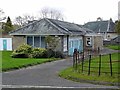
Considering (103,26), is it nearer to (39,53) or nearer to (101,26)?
(101,26)

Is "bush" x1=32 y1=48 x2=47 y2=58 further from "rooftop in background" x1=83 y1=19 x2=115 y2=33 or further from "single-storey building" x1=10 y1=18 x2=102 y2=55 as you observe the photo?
"rooftop in background" x1=83 y1=19 x2=115 y2=33

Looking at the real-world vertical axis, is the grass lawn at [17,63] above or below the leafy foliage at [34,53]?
below

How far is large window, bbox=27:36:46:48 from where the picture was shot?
109ft

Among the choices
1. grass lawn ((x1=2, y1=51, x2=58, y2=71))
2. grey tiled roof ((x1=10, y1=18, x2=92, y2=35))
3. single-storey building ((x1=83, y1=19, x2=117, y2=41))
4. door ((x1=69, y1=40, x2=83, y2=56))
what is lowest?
grass lawn ((x1=2, y1=51, x2=58, y2=71))

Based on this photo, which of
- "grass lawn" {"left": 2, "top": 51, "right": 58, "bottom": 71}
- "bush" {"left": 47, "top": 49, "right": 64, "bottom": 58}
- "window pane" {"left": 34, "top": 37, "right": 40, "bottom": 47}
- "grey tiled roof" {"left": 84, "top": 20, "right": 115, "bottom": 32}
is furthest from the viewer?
"grey tiled roof" {"left": 84, "top": 20, "right": 115, "bottom": 32}

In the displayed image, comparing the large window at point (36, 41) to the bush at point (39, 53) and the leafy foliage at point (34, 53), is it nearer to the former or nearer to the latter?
the leafy foliage at point (34, 53)

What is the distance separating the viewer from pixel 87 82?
43.8 ft

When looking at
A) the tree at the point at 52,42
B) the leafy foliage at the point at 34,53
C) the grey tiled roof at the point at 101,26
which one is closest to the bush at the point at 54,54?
the leafy foliage at the point at 34,53

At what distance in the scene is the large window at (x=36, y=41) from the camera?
33188 mm

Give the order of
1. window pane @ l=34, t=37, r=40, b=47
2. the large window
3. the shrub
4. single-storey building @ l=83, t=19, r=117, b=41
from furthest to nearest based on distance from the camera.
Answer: single-storey building @ l=83, t=19, r=117, b=41, window pane @ l=34, t=37, r=40, b=47, the large window, the shrub

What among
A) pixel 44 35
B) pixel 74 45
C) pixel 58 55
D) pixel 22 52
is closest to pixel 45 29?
pixel 44 35

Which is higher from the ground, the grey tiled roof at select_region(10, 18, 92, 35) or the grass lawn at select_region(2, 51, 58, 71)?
the grey tiled roof at select_region(10, 18, 92, 35)

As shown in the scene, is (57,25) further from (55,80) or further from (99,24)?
(99,24)

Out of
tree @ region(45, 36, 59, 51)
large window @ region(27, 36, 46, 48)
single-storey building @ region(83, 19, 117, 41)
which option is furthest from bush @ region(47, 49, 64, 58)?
single-storey building @ region(83, 19, 117, 41)
